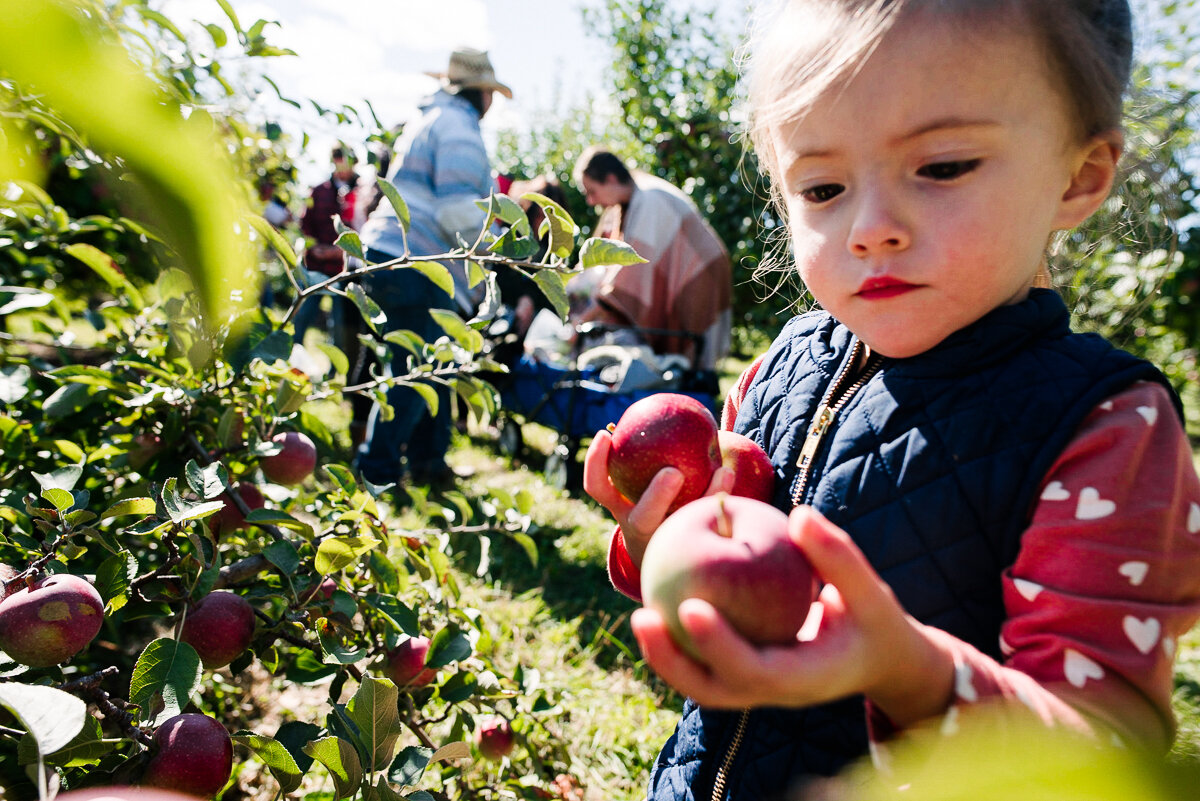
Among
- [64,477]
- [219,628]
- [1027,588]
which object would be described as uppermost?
[64,477]

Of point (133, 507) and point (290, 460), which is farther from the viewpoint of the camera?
point (290, 460)

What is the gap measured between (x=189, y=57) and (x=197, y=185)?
1.50m

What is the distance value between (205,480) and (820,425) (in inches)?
32.1

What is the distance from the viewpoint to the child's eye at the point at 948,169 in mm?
736

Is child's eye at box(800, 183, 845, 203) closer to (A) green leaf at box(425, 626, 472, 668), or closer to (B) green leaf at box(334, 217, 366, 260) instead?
(B) green leaf at box(334, 217, 366, 260)

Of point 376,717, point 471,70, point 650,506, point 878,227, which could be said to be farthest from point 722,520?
point 471,70

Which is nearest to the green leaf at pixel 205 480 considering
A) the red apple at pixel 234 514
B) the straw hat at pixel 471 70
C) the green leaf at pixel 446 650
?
the red apple at pixel 234 514

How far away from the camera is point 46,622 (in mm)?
812

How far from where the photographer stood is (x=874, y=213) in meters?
0.75

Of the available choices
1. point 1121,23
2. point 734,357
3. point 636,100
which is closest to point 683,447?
point 1121,23

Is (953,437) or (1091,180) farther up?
(1091,180)

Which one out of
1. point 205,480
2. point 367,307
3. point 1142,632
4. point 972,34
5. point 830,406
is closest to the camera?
point 1142,632

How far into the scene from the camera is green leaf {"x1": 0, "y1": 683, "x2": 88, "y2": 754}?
0.49 metres

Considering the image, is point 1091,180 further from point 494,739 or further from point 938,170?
point 494,739
